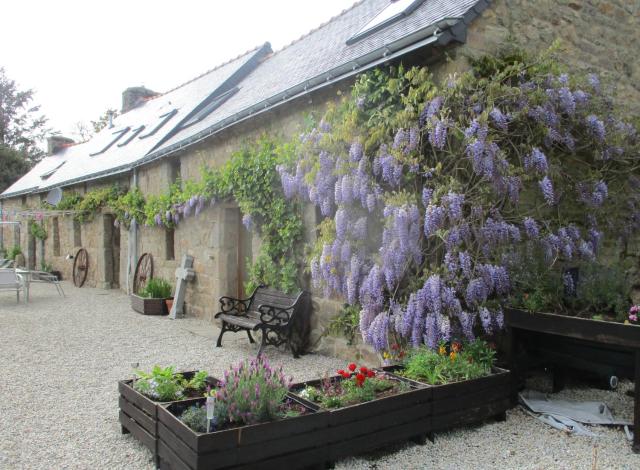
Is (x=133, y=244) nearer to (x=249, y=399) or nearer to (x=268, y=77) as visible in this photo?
(x=268, y=77)

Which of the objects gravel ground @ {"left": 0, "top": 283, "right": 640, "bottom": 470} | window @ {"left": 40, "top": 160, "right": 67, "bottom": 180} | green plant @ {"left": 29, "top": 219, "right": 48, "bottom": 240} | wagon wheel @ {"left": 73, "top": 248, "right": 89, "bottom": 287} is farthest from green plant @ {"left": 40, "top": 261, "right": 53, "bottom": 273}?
gravel ground @ {"left": 0, "top": 283, "right": 640, "bottom": 470}

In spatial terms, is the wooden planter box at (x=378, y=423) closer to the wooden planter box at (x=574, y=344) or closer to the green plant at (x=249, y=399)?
the green plant at (x=249, y=399)

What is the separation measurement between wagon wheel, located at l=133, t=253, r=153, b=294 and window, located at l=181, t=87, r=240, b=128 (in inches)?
106

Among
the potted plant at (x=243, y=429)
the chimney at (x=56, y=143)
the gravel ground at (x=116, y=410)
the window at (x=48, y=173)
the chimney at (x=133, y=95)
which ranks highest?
the chimney at (x=133, y=95)

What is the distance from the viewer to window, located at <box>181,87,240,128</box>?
10.0 m

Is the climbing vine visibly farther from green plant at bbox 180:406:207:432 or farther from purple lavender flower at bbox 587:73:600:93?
green plant at bbox 180:406:207:432

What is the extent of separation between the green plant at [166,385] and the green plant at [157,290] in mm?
5802

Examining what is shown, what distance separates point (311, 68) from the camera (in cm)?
689

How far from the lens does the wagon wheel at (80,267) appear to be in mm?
13516

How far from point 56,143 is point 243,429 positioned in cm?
2183

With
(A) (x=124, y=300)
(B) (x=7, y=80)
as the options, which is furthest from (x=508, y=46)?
(B) (x=7, y=80)

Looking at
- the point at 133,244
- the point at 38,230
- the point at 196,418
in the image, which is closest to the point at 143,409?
the point at 196,418

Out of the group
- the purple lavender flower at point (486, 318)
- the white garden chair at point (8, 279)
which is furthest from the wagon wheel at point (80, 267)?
the purple lavender flower at point (486, 318)

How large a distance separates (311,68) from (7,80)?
32.5 meters
